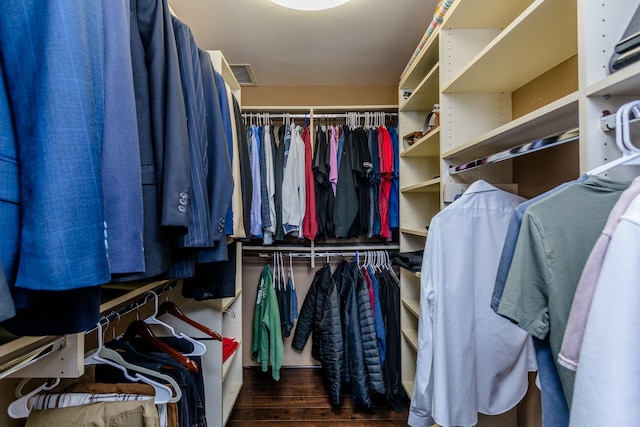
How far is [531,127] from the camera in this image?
894 mm

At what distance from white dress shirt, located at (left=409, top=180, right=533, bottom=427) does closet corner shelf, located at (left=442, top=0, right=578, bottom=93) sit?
45cm

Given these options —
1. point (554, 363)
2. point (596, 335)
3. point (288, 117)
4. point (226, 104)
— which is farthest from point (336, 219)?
point (596, 335)

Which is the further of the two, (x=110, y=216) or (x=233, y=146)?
(x=233, y=146)

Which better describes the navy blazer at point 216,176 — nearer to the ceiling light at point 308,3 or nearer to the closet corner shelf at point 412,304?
the ceiling light at point 308,3

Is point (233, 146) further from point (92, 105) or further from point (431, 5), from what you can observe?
point (431, 5)

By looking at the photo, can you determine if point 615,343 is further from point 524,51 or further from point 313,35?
point 313,35

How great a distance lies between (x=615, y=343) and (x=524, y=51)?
3.30 feet

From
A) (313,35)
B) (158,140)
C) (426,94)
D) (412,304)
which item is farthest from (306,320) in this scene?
(313,35)

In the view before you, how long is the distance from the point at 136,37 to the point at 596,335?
107cm

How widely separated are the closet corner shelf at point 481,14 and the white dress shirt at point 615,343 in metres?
1.12

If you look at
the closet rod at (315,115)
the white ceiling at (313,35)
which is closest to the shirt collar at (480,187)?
the white ceiling at (313,35)

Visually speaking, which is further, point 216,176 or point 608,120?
point 216,176

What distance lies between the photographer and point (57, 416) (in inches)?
28.3

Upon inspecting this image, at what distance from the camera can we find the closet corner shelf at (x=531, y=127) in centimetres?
73
